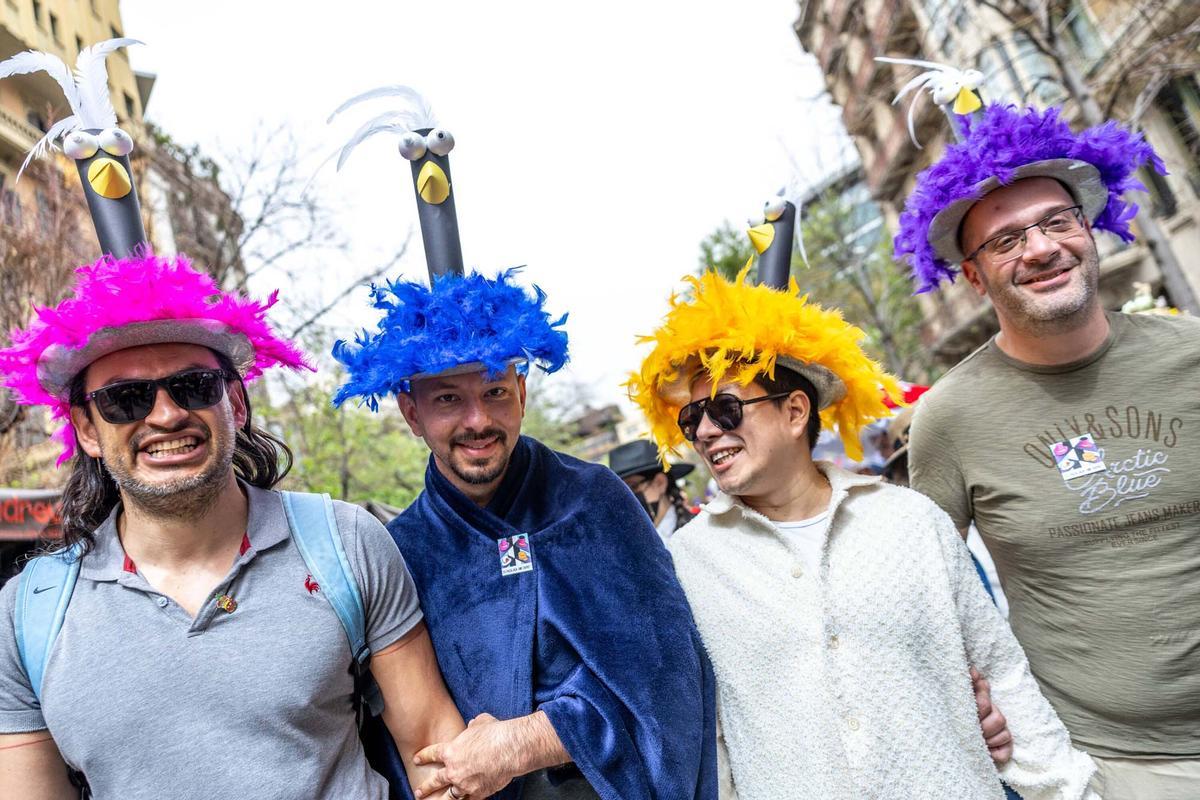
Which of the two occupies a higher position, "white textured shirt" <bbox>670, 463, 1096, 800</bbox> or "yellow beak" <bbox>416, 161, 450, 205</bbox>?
"yellow beak" <bbox>416, 161, 450, 205</bbox>

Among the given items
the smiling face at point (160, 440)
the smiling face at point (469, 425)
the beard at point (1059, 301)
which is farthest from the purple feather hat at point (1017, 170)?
the smiling face at point (160, 440)

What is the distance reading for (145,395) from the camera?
2.28 meters

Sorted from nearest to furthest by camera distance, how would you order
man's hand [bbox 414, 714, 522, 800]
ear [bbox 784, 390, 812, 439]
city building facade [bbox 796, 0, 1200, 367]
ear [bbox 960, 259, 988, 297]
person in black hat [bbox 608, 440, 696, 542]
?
man's hand [bbox 414, 714, 522, 800]
ear [bbox 784, 390, 812, 439]
ear [bbox 960, 259, 988, 297]
person in black hat [bbox 608, 440, 696, 542]
city building facade [bbox 796, 0, 1200, 367]

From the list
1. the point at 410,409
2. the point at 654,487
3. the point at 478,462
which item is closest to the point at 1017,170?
the point at 478,462

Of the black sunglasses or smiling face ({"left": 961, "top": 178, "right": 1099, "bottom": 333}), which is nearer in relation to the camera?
the black sunglasses

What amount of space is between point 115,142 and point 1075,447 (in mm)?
3204

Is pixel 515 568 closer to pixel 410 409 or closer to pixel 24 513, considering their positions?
pixel 410 409

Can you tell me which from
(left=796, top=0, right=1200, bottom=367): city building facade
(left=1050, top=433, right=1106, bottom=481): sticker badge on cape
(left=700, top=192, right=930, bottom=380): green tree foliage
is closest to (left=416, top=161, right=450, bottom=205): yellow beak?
(left=1050, top=433, right=1106, bottom=481): sticker badge on cape

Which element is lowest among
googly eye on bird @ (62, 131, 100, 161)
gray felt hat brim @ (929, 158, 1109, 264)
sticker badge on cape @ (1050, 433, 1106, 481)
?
sticker badge on cape @ (1050, 433, 1106, 481)

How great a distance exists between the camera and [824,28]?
23109mm

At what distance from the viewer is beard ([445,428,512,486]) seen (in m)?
2.63

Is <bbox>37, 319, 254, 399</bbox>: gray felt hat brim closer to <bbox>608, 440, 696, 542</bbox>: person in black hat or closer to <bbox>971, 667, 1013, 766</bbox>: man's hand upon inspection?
<bbox>971, 667, 1013, 766</bbox>: man's hand

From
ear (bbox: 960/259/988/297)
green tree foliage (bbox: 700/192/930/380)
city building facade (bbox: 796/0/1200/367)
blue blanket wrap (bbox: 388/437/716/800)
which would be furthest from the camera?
green tree foliage (bbox: 700/192/930/380)

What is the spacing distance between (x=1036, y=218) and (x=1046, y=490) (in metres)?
0.95
